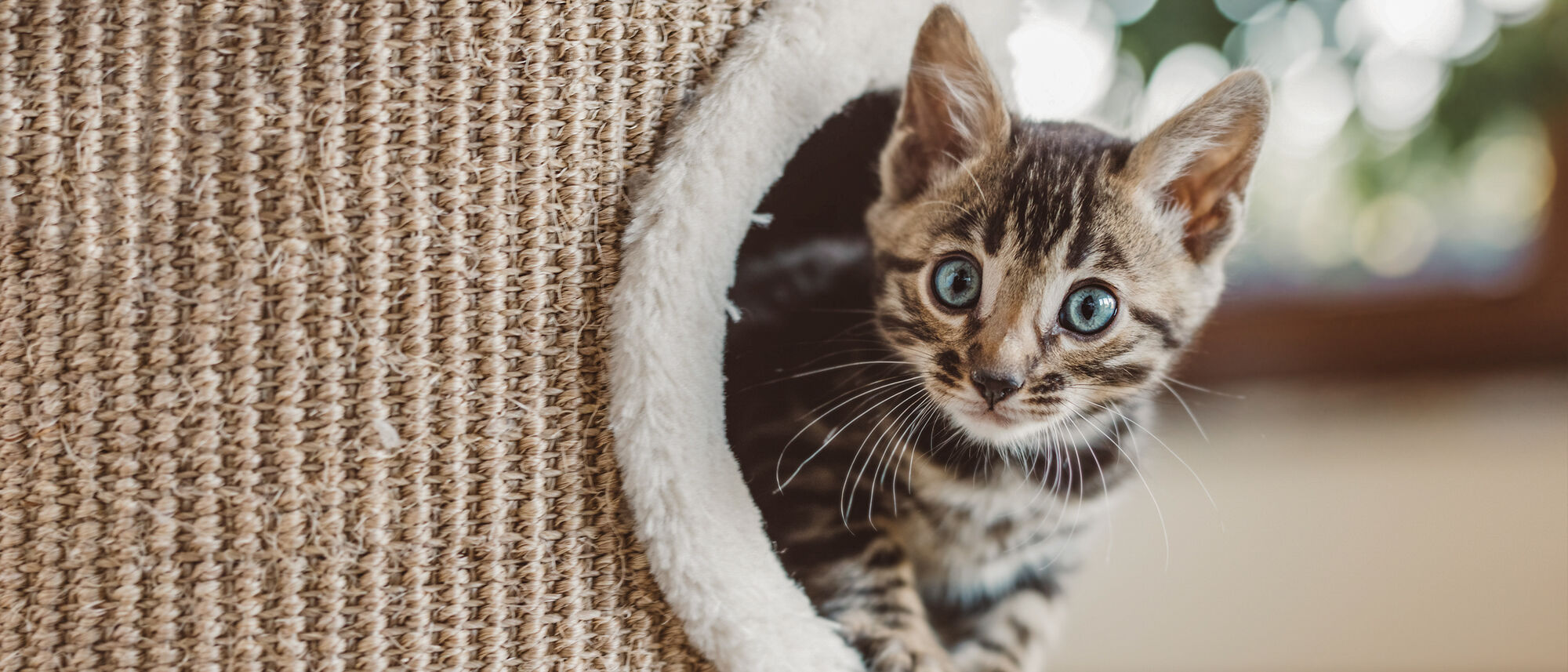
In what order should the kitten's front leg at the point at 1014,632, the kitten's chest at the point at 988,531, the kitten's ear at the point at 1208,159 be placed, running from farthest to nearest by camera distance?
the kitten's front leg at the point at 1014,632 → the kitten's chest at the point at 988,531 → the kitten's ear at the point at 1208,159

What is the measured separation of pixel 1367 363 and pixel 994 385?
62.8 inches

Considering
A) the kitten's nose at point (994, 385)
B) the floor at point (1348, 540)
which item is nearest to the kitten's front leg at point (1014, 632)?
the kitten's nose at point (994, 385)

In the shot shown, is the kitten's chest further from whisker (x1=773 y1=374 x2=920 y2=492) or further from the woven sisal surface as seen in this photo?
the woven sisal surface

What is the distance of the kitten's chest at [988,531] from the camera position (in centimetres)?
96

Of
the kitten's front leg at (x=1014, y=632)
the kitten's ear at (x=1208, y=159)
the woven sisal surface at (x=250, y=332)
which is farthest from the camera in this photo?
the kitten's front leg at (x=1014, y=632)

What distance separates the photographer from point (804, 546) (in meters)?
0.92

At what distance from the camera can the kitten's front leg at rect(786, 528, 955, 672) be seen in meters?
0.88

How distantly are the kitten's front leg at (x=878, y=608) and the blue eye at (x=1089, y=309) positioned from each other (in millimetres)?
296

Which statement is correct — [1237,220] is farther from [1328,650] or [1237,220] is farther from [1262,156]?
[1328,650]

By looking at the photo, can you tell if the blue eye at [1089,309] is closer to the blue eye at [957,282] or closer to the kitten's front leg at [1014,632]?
the blue eye at [957,282]

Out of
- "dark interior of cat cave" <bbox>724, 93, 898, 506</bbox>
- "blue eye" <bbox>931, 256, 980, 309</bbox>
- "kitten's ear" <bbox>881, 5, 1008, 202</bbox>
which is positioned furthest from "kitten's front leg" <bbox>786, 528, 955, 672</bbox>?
"kitten's ear" <bbox>881, 5, 1008, 202</bbox>

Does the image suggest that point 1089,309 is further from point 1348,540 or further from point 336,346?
point 1348,540

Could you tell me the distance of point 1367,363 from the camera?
2.00 metres

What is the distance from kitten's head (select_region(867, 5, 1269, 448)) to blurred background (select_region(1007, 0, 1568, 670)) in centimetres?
84
